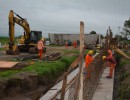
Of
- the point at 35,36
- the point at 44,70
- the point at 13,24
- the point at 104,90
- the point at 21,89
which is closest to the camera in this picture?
the point at 104,90

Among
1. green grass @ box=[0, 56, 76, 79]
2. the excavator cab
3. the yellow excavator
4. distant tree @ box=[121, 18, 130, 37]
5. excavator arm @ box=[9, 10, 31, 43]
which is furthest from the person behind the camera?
distant tree @ box=[121, 18, 130, 37]

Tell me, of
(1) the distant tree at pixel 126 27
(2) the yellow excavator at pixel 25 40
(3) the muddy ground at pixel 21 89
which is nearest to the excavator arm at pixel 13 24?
(2) the yellow excavator at pixel 25 40

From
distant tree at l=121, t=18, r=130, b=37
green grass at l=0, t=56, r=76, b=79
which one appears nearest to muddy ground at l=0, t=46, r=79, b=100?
green grass at l=0, t=56, r=76, b=79

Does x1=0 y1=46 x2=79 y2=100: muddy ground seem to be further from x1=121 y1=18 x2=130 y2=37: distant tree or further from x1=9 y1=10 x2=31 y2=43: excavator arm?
x1=121 y1=18 x2=130 y2=37: distant tree

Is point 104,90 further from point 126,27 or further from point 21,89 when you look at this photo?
point 126,27

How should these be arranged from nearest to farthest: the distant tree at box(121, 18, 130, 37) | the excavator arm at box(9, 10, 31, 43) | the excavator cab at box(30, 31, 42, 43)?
the excavator arm at box(9, 10, 31, 43)
the excavator cab at box(30, 31, 42, 43)
the distant tree at box(121, 18, 130, 37)

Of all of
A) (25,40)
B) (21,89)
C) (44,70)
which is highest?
(25,40)

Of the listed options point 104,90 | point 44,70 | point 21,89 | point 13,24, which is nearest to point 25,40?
point 13,24

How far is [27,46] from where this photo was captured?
32.3 metres

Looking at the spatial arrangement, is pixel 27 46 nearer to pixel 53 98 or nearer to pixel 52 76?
pixel 52 76

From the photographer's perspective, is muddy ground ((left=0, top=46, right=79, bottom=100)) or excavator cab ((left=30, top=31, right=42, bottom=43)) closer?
muddy ground ((left=0, top=46, right=79, bottom=100))

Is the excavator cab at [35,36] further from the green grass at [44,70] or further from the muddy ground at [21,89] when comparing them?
the muddy ground at [21,89]

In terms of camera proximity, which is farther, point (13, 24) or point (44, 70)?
point (13, 24)

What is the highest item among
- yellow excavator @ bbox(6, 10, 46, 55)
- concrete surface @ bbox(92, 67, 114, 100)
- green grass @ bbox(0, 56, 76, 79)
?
yellow excavator @ bbox(6, 10, 46, 55)
